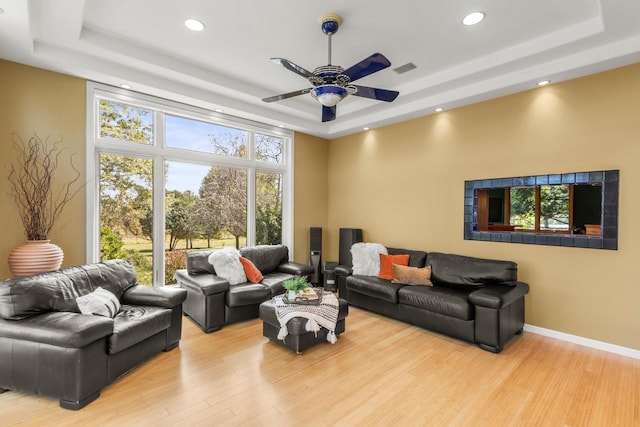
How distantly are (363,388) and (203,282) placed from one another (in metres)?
2.34

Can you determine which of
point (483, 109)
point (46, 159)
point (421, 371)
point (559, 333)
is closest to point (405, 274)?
point (421, 371)

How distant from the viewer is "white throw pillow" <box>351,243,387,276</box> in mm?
4723

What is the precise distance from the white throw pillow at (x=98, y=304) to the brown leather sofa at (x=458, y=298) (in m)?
3.03

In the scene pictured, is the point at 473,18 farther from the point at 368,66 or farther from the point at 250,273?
the point at 250,273

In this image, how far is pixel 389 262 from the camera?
4613mm

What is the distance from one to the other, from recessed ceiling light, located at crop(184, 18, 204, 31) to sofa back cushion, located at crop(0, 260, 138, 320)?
106 inches

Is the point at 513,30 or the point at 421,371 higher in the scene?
the point at 513,30

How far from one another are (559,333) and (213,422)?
3940mm

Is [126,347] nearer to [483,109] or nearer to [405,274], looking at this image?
[405,274]

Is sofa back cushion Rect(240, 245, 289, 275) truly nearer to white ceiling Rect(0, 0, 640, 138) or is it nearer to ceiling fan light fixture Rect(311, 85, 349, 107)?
white ceiling Rect(0, 0, 640, 138)

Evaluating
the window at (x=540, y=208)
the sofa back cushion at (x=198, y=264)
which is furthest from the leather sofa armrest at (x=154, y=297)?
the window at (x=540, y=208)

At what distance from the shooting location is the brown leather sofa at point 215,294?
376cm

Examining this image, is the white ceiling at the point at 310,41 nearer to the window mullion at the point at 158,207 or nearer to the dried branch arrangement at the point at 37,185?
the window mullion at the point at 158,207

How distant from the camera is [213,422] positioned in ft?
7.08
